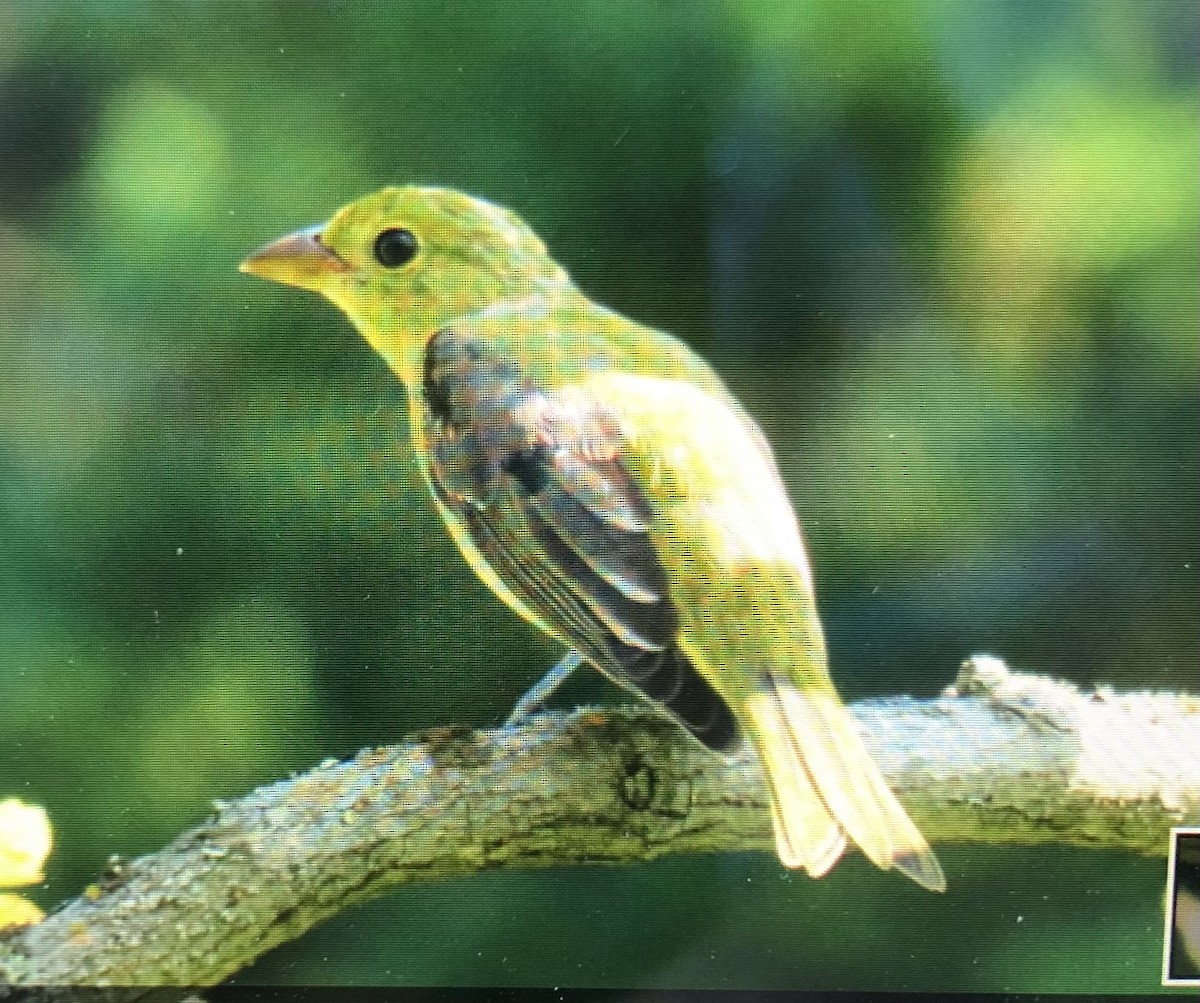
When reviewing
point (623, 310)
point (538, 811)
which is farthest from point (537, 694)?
point (623, 310)

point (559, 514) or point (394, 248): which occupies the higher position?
point (394, 248)

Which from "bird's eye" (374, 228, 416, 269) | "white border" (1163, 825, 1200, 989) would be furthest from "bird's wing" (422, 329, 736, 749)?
"white border" (1163, 825, 1200, 989)

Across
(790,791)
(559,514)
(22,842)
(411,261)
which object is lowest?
(790,791)

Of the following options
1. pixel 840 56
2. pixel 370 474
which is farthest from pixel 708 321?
pixel 370 474

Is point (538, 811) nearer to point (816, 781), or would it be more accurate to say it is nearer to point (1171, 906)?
point (816, 781)

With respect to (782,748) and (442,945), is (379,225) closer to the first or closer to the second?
(782,748)

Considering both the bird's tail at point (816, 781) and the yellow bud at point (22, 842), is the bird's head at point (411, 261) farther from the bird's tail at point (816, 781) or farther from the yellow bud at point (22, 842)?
the yellow bud at point (22, 842)

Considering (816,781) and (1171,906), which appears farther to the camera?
(1171,906)
